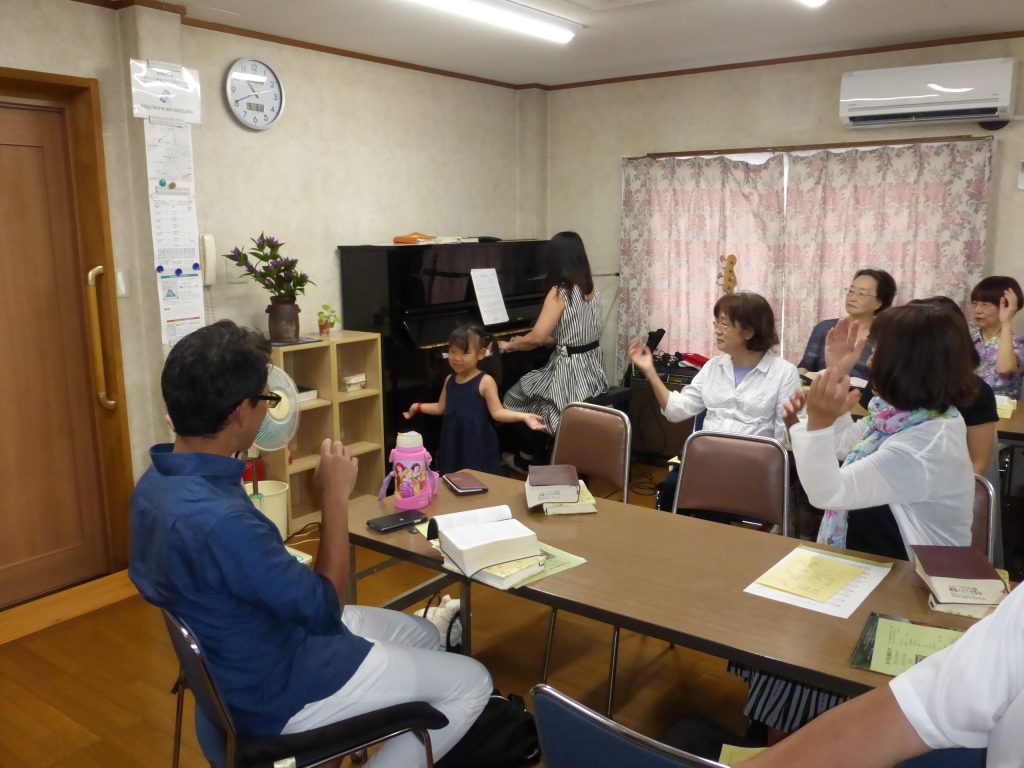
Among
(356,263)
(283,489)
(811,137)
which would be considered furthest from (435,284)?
(811,137)

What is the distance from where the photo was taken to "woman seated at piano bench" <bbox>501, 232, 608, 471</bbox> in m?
4.60

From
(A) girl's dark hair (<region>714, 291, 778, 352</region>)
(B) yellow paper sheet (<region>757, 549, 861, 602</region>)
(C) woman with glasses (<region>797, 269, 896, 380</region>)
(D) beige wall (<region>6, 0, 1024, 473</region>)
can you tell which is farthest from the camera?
(C) woman with glasses (<region>797, 269, 896, 380</region>)

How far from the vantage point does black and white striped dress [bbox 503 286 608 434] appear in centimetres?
470

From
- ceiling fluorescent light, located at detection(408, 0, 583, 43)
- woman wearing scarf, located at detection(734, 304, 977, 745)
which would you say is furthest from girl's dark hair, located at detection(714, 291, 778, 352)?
ceiling fluorescent light, located at detection(408, 0, 583, 43)

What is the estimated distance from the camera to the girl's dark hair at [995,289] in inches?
165

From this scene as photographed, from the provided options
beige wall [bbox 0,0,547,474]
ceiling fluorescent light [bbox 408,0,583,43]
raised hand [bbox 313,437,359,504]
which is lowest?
raised hand [bbox 313,437,359,504]

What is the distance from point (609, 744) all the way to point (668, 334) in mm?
4712

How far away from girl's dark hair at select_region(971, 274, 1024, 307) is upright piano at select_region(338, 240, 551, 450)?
2827 millimetres

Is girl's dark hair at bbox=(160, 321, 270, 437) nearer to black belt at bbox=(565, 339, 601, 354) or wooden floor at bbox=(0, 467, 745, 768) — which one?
wooden floor at bbox=(0, 467, 745, 768)

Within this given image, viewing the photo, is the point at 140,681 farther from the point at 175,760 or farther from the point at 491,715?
the point at 491,715

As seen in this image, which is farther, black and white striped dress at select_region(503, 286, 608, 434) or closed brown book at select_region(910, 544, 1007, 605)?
black and white striped dress at select_region(503, 286, 608, 434)

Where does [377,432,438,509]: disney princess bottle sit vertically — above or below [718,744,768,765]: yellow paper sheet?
above

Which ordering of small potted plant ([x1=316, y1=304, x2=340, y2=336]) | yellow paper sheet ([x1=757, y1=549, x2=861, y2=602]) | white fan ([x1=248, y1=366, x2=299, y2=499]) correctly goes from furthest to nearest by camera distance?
small potted plant ([x1=316, y1=304, x2=340, y2=336]), white fan ([x1=248, y1=366, x2=299, y2=499]), yellow paper sheet ([x1=757, y1=549, x2=861, y2=602])

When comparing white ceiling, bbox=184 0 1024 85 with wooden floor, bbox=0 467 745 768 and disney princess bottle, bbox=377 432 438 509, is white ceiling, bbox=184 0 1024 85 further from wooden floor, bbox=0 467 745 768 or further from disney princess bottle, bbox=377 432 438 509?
wooden floor, bbox=0 467 745 768
